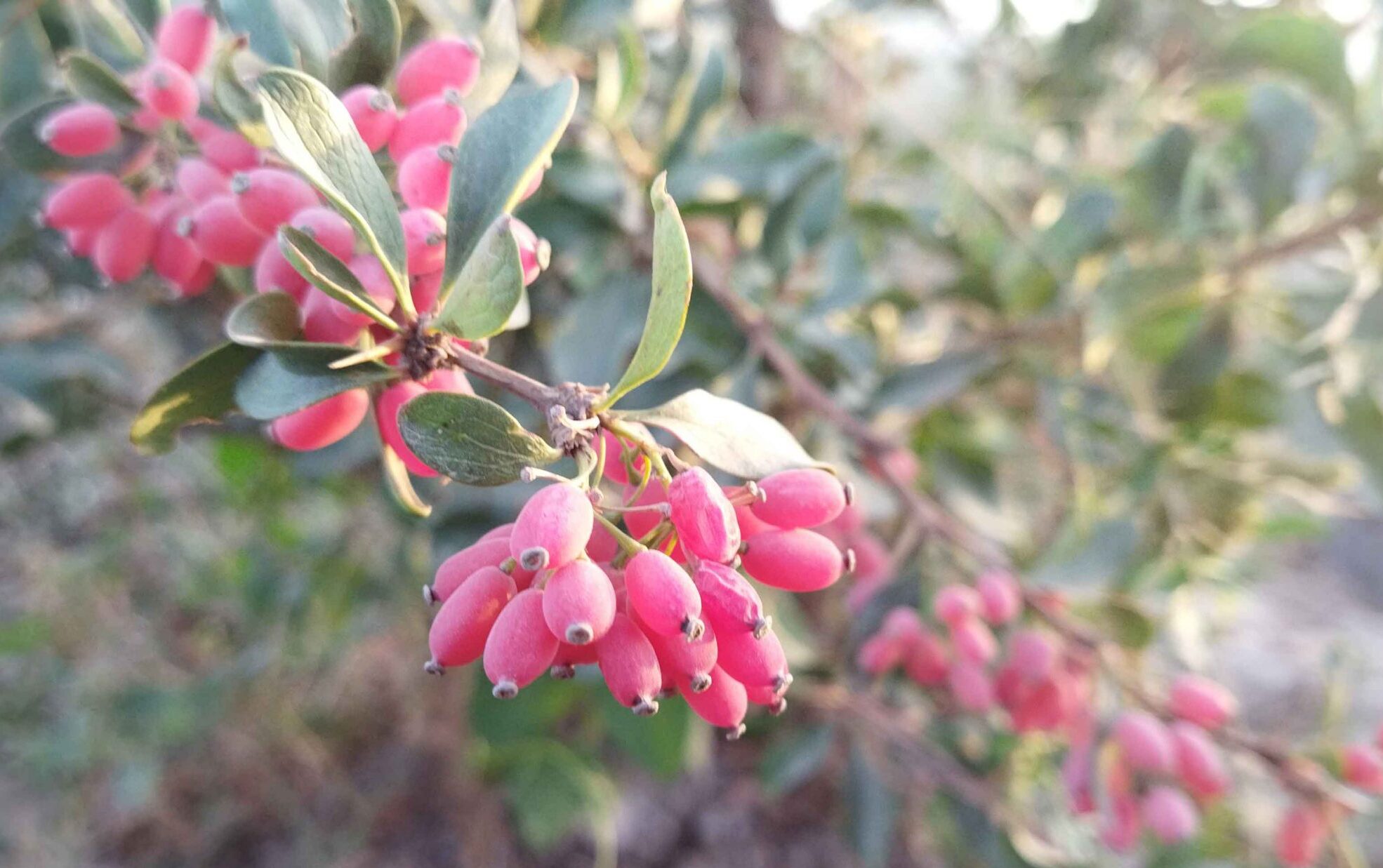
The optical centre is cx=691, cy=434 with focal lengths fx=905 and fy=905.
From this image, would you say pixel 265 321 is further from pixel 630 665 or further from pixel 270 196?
pixel 630 665

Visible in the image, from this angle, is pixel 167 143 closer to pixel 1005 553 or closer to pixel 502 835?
pixel 1005 553

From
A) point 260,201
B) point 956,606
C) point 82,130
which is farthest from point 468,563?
point 956,606

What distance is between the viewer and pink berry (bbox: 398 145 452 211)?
554 mm

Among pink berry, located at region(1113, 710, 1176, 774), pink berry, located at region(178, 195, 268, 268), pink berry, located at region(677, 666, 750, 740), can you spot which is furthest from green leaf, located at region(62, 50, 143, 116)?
pink berry, located at region(1113, 710, 1176, 774)

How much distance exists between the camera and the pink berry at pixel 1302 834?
1.03 m

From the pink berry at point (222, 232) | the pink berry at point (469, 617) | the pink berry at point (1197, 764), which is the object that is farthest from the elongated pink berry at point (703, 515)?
the pink berry at point (1197, 764)

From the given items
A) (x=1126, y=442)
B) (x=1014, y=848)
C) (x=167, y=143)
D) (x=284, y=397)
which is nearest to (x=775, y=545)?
(x=284, y=397)

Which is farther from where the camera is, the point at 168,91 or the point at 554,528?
the point at 168,91

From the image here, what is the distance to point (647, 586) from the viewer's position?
47 cm

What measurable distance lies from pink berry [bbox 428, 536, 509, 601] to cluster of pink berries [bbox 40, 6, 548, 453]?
0.06m

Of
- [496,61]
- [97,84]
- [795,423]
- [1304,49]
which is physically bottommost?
[795,423]

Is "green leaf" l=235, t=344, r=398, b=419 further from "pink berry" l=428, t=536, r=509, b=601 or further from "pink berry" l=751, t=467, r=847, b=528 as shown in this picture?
"pink berry" l=751, t=467, r=847, b=528

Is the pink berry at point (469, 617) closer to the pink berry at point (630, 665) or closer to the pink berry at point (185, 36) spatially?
the pink berry at point (630, 665)

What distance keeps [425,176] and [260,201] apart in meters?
0.11
